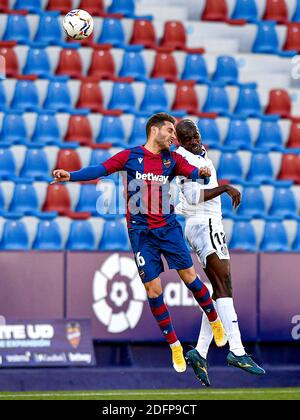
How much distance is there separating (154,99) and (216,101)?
87cm

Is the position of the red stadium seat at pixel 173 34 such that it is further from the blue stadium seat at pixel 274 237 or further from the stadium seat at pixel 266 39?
the blue stadium seat at pixel 274 237

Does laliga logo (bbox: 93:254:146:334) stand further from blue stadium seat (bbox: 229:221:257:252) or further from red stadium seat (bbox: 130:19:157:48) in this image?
red stadium seat (bbox: 130:19:157:48)

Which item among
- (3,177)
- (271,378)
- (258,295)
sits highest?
(3,177)

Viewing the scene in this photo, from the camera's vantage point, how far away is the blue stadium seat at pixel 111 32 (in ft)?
49.3

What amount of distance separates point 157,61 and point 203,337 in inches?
264

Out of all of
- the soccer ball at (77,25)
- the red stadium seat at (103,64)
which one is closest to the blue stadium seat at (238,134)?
the red stadium seat at (103,64)

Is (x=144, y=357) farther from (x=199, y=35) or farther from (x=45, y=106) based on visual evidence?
(x=199, y=35)

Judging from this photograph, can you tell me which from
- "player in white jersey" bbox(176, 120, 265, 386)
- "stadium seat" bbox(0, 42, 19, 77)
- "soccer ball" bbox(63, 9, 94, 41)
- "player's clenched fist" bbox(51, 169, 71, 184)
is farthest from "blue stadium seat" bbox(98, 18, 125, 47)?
"player's clenched fist" bbox(51, 169, 71, 184)

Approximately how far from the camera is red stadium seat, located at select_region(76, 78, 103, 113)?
1436cm

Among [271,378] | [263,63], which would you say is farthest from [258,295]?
[263,63]
